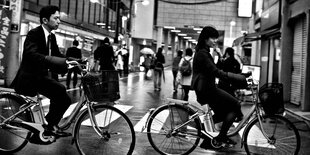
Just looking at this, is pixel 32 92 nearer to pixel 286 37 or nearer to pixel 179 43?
pixel 286 37

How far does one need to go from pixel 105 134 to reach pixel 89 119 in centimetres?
30

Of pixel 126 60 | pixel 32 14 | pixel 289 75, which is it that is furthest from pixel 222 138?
pixel 126 60

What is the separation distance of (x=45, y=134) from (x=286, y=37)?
518 inches

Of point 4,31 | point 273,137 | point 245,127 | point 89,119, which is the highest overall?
point 4,31

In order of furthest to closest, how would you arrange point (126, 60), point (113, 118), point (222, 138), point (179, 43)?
point (179, 43), point (126, 60), point (222, 138), point (113, 118)

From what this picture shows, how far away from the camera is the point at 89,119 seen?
4680mm

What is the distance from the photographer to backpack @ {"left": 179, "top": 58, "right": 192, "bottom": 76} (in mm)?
12477

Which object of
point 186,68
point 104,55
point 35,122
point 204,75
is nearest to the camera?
point 35,122

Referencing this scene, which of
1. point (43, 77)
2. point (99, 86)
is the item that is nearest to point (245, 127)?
Answer: point (99, 86)

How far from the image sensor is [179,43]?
7225cm

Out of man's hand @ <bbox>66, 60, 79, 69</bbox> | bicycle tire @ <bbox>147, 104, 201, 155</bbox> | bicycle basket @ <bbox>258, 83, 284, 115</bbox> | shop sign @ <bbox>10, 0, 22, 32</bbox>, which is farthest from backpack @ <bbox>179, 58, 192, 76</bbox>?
man's hand @ <bbox>66, 60, 79, 69</bbox>

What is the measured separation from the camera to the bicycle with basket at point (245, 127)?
5.05 meters

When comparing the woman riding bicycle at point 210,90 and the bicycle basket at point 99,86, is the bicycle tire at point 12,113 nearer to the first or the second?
the bicycle basket at point 99,86

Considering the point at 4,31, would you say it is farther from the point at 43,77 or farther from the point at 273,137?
the point at 273,137
